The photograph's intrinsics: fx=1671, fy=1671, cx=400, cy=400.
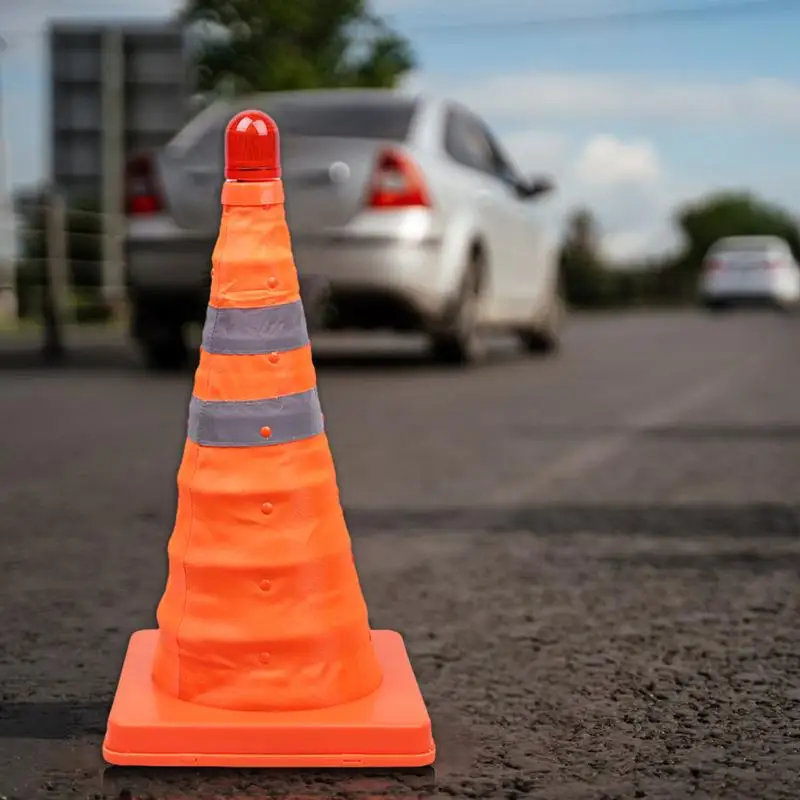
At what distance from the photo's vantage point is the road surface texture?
2.74 metres

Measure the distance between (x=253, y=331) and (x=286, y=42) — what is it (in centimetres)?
5374

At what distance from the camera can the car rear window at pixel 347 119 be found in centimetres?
1064

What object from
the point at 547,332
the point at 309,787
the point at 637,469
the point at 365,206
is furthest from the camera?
the point at 547,332

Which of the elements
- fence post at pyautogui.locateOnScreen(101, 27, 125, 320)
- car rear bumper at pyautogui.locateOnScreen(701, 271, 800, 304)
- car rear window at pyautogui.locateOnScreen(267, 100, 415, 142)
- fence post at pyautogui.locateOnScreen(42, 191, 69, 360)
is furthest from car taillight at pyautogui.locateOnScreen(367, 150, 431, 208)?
car rear bumper at pyautogui.locateOnScreen(701, 271, 800, 304)

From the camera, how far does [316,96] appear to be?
11.3m

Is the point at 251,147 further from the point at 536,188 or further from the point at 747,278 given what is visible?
→ the point at 747,278

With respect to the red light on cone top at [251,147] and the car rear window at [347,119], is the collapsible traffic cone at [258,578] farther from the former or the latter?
the car rear window at [347,119]

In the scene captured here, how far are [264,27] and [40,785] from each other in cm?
5472

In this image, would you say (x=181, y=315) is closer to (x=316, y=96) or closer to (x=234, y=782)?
(x=316, y=96)

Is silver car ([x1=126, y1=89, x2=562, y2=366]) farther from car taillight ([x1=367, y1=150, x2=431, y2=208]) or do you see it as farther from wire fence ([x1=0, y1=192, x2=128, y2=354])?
wire fence ([x1=0, y1=192, x2=128, y2=354])

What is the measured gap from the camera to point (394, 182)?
10195mm

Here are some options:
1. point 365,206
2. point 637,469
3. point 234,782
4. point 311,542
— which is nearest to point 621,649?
point 311,542

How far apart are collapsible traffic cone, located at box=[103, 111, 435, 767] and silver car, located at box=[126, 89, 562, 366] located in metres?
6.89

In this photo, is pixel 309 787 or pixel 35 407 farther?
pixel 35 407
